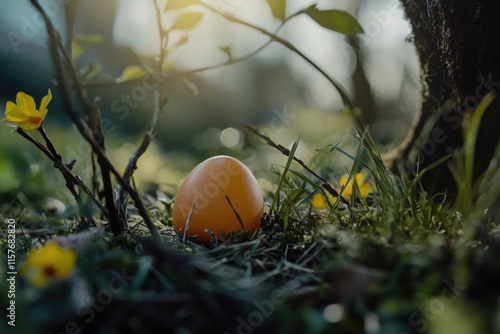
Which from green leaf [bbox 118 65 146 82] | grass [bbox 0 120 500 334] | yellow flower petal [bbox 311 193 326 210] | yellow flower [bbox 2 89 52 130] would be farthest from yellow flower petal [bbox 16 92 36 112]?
yellow flower petal [bbox 311 193 326 210]

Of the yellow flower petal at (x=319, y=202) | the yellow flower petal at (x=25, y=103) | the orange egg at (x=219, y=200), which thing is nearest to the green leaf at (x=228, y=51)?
the orange egg at (x=219, y=200)

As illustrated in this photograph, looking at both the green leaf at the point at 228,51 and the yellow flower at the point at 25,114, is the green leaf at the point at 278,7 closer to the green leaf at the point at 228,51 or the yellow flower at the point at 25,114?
the green leaf at the point at 228,51

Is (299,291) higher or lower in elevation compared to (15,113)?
lower

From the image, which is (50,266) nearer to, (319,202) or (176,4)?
(176,4)

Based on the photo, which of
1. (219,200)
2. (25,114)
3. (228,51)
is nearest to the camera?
(25,114)

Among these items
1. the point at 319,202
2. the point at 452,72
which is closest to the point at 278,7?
the point at 452,72

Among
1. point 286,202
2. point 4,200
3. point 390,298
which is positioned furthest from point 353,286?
point 4,200
